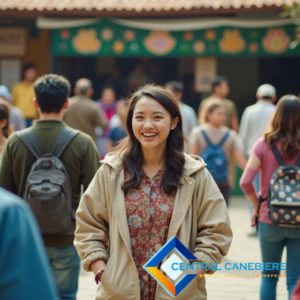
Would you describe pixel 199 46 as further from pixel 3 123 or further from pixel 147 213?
pixel 147 213

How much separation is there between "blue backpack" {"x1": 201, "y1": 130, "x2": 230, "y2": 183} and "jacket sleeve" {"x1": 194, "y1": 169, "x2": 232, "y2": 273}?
478 cm

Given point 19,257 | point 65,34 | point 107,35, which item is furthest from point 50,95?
point 65,34

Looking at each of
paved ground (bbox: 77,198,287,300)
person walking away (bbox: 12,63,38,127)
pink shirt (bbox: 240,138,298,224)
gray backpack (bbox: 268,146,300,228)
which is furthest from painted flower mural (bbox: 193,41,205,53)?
gray backpack (bbox: 268,146,300,228)

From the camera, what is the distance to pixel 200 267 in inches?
150

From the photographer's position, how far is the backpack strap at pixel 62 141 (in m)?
5.08

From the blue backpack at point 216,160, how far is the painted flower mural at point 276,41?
6.66m

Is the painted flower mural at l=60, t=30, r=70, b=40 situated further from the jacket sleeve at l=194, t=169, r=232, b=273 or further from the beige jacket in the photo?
the jacket sleeve at l=194, t=169, r=232, b=273

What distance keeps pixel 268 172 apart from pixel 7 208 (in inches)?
153

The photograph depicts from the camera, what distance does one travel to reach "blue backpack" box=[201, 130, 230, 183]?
870 centimetres

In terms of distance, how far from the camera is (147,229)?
3.84 meters

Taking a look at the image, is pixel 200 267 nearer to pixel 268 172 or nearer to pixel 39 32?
pixel 268 172

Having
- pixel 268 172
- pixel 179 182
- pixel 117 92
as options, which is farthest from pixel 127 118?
pixel 117 92

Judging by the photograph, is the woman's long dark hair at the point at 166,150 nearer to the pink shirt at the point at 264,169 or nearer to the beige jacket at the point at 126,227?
the beige jacket at the point at 126,227

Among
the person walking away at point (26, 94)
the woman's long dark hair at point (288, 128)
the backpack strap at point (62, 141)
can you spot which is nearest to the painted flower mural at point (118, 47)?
the person walking away at point (26, 94)
